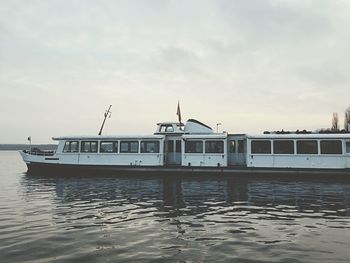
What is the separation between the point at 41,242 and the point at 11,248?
763 mm

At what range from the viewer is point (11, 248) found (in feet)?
29.1

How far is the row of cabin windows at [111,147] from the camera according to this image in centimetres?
2952

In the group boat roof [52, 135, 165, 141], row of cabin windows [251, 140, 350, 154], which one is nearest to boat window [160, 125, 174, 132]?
boat roof [52, 135, 165, 141]

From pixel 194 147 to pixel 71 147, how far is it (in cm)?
1106

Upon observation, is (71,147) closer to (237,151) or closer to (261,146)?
(237,151)

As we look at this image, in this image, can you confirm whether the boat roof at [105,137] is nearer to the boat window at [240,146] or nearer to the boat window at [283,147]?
the boat window at [240,146]

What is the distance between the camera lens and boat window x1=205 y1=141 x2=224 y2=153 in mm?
28484

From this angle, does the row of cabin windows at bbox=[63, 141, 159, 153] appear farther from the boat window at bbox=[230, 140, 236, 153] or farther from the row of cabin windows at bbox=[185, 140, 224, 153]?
the boat window at bbox=[230, 140, 236, 153]

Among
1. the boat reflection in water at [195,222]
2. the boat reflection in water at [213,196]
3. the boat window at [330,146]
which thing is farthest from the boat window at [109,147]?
the boat window at [330,146]

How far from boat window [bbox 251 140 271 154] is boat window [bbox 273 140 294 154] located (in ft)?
1.52

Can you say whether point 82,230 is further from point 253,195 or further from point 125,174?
point 125,174

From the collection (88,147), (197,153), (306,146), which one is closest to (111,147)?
(88,147)

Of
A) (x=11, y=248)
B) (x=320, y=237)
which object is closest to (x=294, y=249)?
(x=320, y=237)

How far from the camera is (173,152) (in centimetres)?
3041
